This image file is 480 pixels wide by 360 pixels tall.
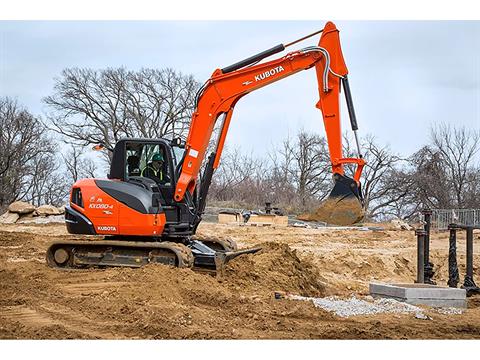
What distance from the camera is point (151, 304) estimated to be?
7.77m

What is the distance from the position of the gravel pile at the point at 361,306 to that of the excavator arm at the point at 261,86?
1846mm

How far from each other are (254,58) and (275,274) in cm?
363

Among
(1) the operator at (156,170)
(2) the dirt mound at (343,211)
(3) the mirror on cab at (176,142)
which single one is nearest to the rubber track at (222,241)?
(1) the operator at (156,170)

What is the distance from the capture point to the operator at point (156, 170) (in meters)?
10.4

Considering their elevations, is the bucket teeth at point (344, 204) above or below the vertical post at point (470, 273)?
above

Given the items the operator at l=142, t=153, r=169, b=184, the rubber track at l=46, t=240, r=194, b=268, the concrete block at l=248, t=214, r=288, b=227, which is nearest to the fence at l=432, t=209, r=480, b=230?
the concrete block at l=248, t=214, r=288, b=227

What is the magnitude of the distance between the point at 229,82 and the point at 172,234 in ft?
9.03

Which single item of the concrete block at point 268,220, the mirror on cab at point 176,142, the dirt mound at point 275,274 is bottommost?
the dirt mound at point 275,274

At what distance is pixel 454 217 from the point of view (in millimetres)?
27578

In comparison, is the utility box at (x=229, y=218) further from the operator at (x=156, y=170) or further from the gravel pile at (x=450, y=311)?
the gravel pile at (x=450, y=311)

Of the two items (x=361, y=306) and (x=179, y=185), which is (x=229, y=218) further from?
(x=361, y=306)

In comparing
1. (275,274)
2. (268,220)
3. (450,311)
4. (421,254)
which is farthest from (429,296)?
(268,220)

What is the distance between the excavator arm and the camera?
1008 centimetres

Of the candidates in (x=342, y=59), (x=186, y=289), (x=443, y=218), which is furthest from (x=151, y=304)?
(x=443, y=218)
